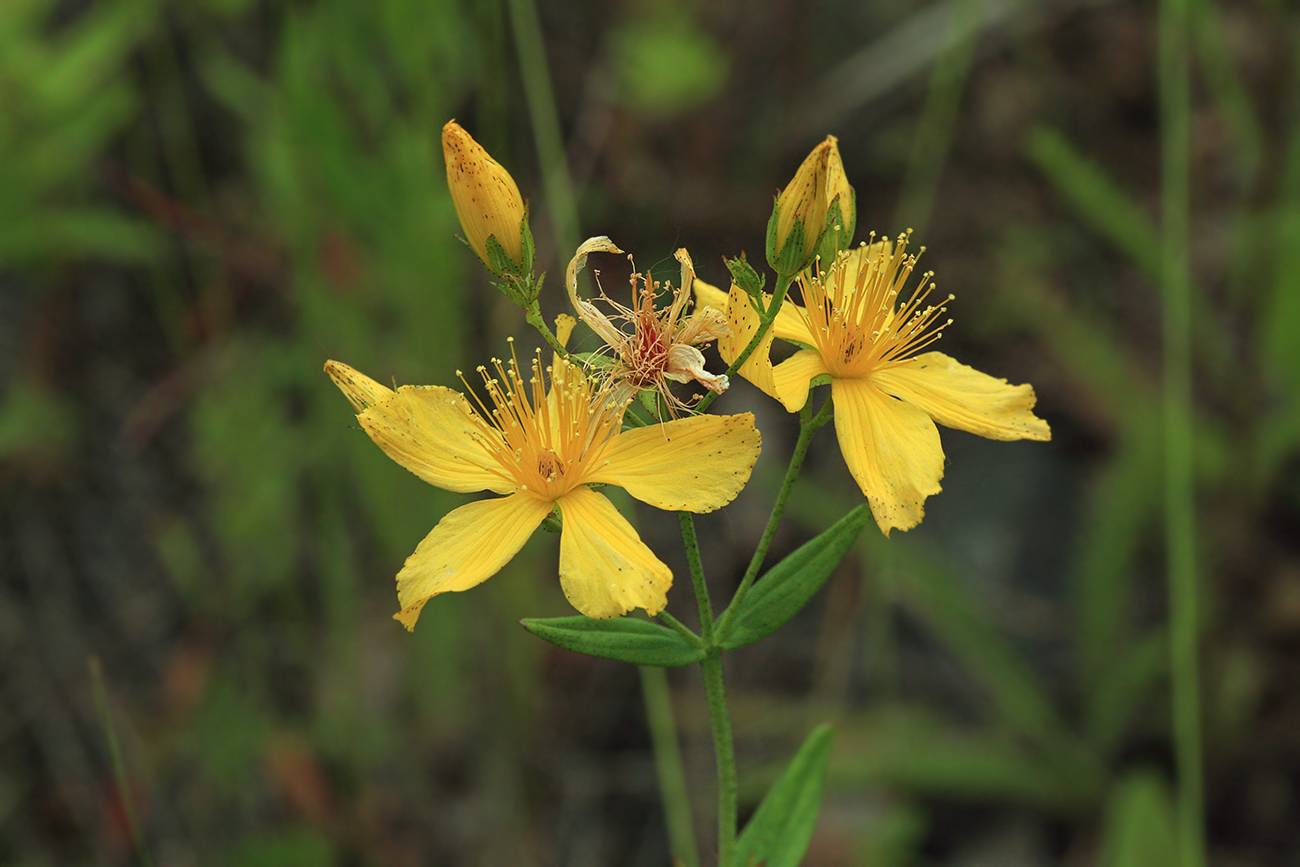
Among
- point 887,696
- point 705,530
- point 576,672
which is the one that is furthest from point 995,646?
point 576,672

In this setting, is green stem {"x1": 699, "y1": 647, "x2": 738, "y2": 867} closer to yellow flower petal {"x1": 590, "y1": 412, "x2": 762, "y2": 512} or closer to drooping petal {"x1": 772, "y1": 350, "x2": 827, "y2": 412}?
yellow flower petal {"x1": 590, "y1": 412, "x2": 762, "y2": 512}

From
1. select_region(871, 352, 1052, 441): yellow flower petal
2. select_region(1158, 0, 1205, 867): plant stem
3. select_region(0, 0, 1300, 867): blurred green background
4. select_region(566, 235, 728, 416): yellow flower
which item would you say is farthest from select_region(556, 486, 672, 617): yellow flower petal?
select_region(1158, 0, 1205, 867): plant stem

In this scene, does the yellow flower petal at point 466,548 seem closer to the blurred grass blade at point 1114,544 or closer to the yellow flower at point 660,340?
the yellow flower at point 660,340

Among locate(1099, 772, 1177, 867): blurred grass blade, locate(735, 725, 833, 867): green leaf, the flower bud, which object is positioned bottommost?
locate(1099, 772, 1177, 867): blurred grass blade

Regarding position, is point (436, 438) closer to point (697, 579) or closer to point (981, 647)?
point (697, 579)

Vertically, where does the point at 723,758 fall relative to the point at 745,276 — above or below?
below

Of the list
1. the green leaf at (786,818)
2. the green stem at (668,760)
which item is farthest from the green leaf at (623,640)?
the green stem at (668,760)

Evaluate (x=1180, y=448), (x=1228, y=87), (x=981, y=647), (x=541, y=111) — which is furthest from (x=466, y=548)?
A: (x=1228, y=87)
